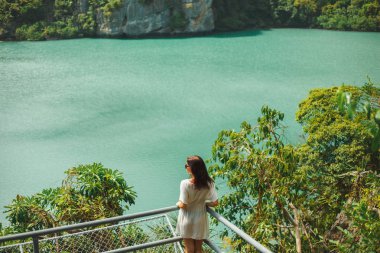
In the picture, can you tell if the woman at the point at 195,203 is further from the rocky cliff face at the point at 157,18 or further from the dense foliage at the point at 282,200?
the rocky cliff face at the point at 157,18

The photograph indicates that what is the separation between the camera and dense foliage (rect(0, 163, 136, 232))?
220 inches

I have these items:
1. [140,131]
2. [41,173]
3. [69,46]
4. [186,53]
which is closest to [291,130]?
[140,131]

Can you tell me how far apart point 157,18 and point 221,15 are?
5542 millimetres

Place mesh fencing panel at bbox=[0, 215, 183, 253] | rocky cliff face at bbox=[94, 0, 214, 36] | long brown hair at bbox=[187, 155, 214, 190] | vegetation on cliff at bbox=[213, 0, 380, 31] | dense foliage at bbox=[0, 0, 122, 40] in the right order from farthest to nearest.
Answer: vegetation on cliff at bbox=[213, 0, 380, 31], rocky cliff face at bbox=[94, 0, 214, 36], dense foliage at bbox=[0, 0, 122, 40], mesh fencing panel at bbox=[0, 215, 183, 253], long brown hair at bbox=[187, 155, 214, 190]

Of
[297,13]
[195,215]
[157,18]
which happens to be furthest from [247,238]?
[297,13]

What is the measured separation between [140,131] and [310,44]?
56.1ft

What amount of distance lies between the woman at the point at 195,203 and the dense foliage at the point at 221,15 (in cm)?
3113

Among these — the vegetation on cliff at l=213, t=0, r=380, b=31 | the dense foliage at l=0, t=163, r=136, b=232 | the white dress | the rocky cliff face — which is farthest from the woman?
the vegetation on cliff at l=213, t=0, r=380, b=31

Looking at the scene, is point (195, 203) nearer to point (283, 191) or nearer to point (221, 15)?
point (283, 191)

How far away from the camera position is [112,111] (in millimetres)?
15383

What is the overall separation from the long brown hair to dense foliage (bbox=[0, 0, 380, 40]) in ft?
A: 102

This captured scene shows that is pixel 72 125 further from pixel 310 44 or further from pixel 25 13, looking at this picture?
pixel 25 13

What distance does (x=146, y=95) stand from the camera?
57.0 ft

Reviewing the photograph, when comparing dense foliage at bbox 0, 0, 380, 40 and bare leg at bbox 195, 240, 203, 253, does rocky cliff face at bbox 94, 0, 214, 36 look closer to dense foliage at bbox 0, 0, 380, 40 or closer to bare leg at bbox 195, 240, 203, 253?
dense foliage at bbox 0, 0, 380, 40
